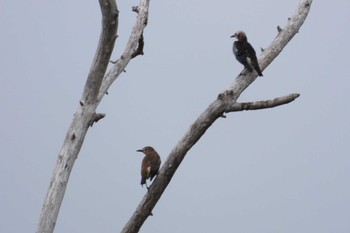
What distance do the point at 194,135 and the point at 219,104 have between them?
1.19ft

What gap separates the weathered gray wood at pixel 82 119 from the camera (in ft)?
16.9

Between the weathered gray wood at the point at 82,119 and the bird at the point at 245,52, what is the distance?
1749 mm

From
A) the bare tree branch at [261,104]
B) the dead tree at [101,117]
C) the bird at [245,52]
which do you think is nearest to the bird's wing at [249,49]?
the bird at [245,52]

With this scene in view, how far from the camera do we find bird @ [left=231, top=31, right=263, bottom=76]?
6844 mm

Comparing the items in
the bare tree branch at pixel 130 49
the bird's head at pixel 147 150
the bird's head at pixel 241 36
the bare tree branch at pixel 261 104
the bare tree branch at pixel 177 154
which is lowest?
the bare tree branch at pixel 177 154

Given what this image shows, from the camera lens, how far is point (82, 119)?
220 inches

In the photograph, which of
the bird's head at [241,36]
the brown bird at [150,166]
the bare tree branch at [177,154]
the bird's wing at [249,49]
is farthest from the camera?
the bird's head at [241,36]

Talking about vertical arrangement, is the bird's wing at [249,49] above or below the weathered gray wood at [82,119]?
above

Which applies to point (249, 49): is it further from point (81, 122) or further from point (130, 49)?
point (81, 122)

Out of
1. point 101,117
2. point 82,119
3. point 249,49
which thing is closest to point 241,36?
point 249,49

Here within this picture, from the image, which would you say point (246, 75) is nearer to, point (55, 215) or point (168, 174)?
point (168, 174)

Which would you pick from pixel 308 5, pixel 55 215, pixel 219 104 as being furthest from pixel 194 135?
pixel 308 5

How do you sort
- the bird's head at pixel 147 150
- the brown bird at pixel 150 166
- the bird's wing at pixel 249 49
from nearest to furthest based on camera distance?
the brown bird at pixel 150 166 → the bird's head at pixel 147 150 → the bird's wing at pixel 249 49

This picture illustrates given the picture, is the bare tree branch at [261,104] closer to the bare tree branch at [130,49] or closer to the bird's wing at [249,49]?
the bare tree branch at [130,49]
